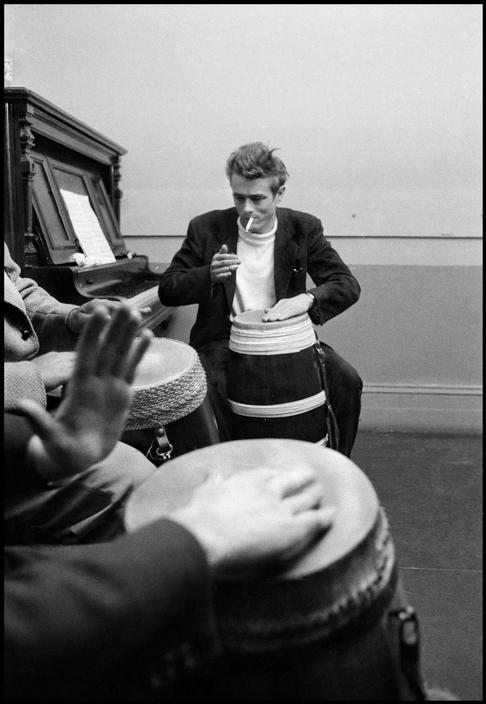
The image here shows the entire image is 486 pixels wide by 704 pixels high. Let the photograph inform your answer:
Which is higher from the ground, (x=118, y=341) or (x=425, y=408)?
(x=118, y=341)

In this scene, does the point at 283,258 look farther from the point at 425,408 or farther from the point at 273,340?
the point at 425,408

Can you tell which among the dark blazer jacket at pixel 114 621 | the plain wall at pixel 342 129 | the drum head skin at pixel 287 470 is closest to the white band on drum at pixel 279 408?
the drum head skin at pixel 287 470

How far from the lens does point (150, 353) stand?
1.81m

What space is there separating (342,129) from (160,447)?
2.75 metres

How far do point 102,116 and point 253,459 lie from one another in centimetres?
342

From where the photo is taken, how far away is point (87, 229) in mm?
3221

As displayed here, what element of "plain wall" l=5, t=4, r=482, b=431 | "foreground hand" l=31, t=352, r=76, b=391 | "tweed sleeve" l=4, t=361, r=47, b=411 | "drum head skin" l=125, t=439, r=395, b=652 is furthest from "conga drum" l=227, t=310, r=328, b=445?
"plain wall" l=5, t=4, r=482, b=431

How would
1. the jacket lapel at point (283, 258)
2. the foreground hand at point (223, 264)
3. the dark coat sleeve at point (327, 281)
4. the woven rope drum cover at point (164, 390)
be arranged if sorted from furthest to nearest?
1. the jacket lapel at point (283, 258)
2. the dark coat sleeve at point (327, 281)
3. the foreground hand at point (223, 264)
4. the woven rope drum cover at point (164, 390)

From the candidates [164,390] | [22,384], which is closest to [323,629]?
[22,384]

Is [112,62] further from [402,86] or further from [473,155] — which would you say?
[473,155]

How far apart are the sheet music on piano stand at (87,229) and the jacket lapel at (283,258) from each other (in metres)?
0.90

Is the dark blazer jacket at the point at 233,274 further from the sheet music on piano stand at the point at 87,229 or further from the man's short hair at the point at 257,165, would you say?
the sheet music on piano stand at the point at 87,229

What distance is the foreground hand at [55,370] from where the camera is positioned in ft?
4.97

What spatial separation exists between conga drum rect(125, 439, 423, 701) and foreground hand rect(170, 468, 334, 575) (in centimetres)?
3
